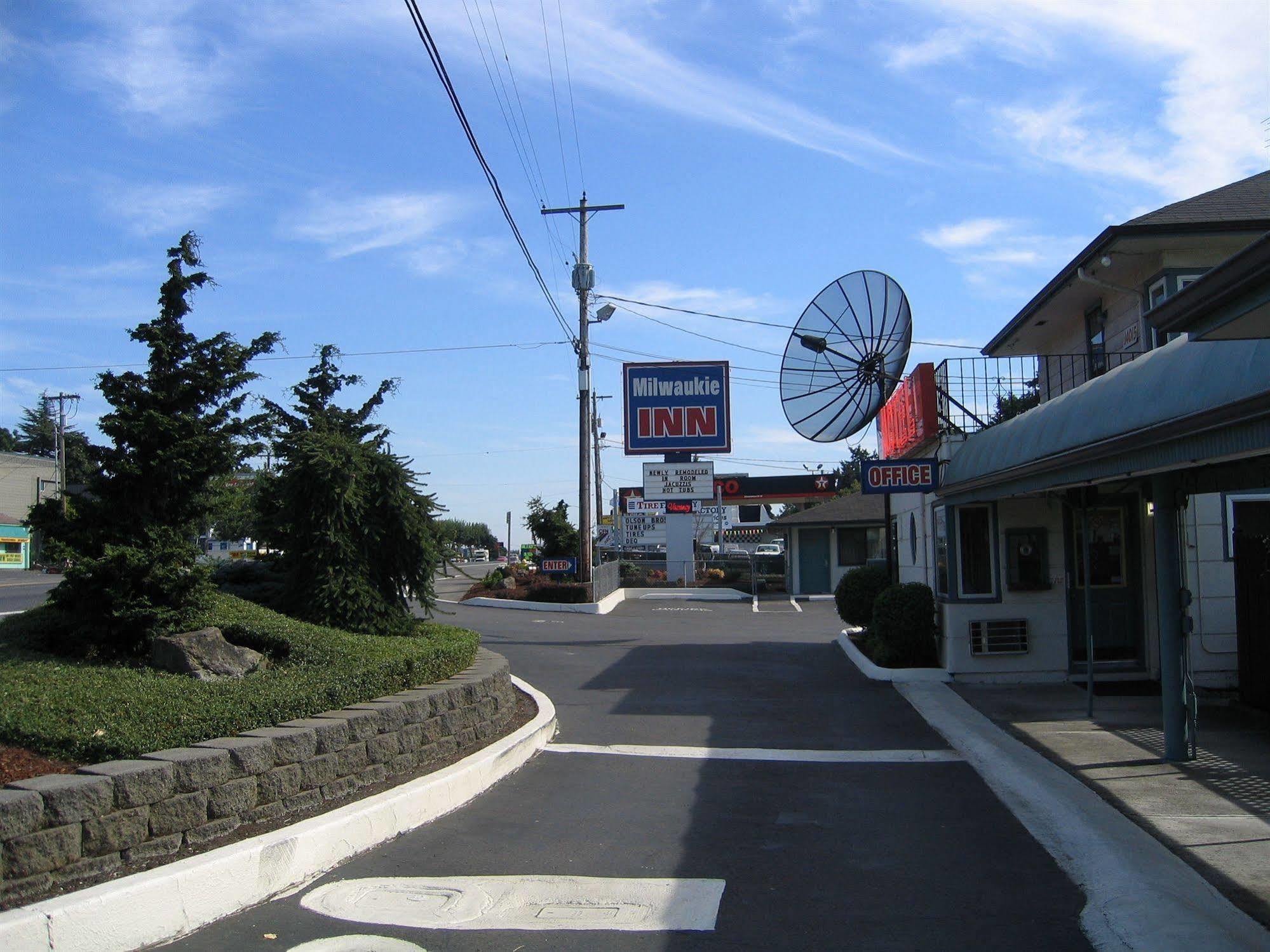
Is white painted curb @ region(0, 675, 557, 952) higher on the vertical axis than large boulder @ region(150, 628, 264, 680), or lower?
lower

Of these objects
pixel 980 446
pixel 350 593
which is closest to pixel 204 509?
pixel 350 593

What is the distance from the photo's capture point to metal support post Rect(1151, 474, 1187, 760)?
8.97 metres

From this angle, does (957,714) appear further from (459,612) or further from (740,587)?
(740,587)

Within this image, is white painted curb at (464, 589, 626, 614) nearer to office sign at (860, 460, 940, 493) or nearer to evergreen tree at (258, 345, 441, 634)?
office sign at (860, 460, 940, 493)

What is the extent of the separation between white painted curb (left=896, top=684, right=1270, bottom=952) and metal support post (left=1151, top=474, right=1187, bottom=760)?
1101 mm

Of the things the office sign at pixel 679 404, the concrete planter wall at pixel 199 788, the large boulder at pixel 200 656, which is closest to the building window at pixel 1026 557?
the concrete planter wall at pixel 199 788

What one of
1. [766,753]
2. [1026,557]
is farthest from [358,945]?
[1026,557]

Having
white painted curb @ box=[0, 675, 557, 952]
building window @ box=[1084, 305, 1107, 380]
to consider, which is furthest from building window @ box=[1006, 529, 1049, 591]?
white painted curb @ box=[0, 675, 557, 952]

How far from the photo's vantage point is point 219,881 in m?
5.42

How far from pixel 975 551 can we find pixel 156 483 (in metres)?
10.4

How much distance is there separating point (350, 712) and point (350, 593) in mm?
4016

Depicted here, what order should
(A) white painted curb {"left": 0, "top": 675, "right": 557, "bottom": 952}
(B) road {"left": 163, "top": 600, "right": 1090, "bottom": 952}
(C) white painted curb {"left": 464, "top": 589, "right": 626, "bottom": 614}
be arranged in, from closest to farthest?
(A) white painted curb {"left": 0, "top": 675, "right": 557, "bottom": 952} → (B) road {"left": 163, "top": 600, "right": 1090, "bottom": 952} → (C) white painted curb {"left": 464, "top": 589, "right": 626, "bottom": 614}

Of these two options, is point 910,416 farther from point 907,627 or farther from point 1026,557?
point 907,627

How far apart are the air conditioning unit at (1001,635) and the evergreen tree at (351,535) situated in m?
7.43
